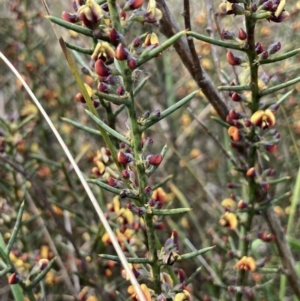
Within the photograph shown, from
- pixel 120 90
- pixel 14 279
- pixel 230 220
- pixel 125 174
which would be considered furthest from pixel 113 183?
pixel 230 220

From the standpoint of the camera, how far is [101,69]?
61 cm

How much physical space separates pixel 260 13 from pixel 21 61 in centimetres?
128

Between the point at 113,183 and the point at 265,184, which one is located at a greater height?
the point at 113,183

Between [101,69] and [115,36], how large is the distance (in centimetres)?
4

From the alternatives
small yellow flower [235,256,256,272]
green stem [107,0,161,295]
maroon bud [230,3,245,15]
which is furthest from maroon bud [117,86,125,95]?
small yellow flower [235,256,256,272]

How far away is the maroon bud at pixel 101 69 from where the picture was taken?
0.61m

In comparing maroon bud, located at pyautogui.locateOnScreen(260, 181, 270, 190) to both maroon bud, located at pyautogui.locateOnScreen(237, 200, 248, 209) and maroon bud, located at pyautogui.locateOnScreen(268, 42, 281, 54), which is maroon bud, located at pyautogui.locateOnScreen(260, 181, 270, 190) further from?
maroon bud, located at pyautogui.locateOnScreen(268, 42, 281, 54)

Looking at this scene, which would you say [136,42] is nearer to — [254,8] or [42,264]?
[254,8]

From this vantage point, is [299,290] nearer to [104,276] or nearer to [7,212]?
[104,276]

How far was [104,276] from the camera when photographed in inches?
54.8

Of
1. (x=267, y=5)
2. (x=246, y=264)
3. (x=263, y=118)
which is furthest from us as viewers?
(x=246, y=264)

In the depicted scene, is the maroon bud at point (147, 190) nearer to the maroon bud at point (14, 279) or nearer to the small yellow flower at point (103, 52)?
the small yellow flower at point (103, 52)

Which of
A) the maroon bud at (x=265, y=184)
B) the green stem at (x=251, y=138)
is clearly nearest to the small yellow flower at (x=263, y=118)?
the green stem at (x=251, y=138)

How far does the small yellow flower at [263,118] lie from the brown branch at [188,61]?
13 centimetres
